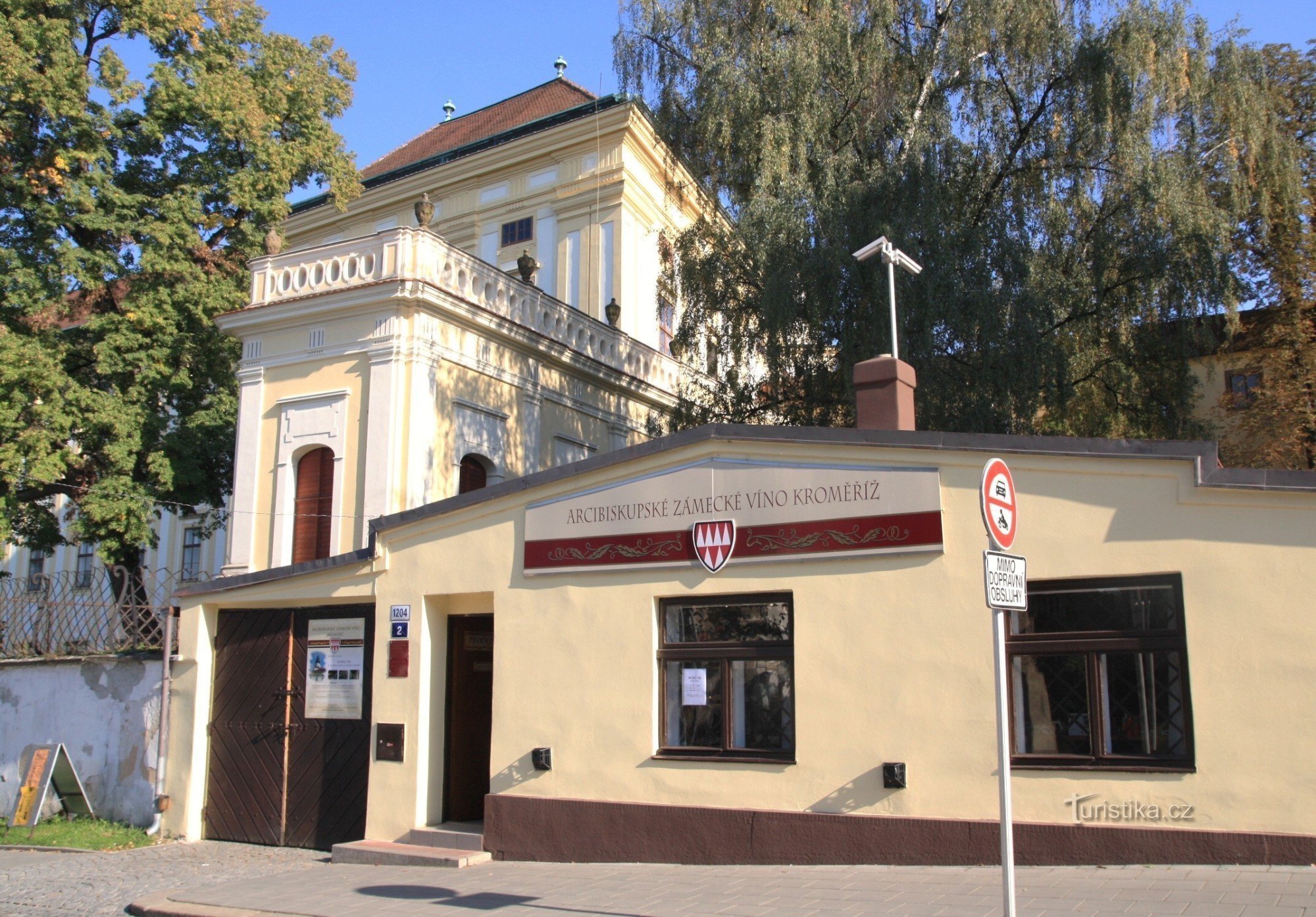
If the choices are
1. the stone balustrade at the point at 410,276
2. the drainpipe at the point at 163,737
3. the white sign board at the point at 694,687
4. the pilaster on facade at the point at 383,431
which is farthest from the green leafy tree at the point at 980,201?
the drainpipe at the point at 163,737

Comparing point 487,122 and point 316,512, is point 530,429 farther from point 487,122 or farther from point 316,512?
point 487,122

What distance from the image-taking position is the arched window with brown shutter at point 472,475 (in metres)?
19.7

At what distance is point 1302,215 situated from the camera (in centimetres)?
2108

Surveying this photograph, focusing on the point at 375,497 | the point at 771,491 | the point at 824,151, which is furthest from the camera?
the point at 824,151

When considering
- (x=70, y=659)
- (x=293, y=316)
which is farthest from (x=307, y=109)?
(x=70, y=659)

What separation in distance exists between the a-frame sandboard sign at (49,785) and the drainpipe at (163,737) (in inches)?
50.7

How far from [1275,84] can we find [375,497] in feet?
62.5

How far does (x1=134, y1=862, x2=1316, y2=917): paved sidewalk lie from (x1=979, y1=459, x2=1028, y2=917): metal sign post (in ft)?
4.74

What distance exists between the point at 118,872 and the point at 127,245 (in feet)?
47.6

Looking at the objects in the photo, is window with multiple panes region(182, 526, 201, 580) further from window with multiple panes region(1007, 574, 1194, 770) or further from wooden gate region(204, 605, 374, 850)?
window with multiple panes region(1007, 574, 1194, 770)

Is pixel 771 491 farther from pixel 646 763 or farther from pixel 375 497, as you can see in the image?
pixel 375 497

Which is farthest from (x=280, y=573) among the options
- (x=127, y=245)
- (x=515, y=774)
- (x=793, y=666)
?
(x=127, y=245)

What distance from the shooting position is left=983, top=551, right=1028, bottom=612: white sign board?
6395 mm

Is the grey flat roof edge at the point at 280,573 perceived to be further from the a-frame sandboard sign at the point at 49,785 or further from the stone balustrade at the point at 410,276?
the stone balustrade at the point at 410,276
